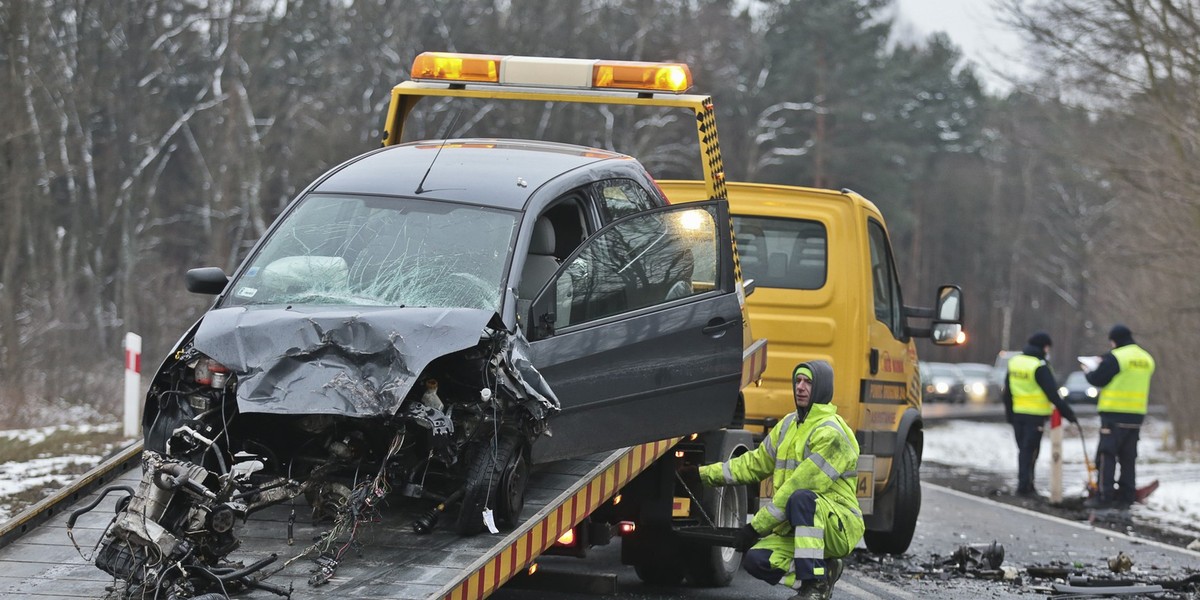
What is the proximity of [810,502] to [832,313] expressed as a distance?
133 inches

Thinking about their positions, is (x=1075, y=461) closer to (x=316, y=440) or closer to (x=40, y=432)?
(x=40, y=432)

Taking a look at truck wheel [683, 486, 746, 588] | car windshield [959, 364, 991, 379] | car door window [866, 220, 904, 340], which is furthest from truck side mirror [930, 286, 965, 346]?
car windshield [959, 364, 991, 379]

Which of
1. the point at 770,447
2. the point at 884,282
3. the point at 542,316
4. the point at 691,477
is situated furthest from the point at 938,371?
the point at 542,316

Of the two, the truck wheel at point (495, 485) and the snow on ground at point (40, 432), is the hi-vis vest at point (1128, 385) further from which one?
the truck wheel at point (495, 485)

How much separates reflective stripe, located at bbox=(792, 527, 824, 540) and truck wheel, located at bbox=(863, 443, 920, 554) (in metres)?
3.84

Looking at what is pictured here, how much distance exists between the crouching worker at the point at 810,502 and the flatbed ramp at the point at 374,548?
82 centimetres

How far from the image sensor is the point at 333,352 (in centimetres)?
597

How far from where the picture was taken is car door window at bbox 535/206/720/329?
7.04 m

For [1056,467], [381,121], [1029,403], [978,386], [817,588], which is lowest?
[978,386]

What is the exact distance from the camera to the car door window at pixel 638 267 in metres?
7.04

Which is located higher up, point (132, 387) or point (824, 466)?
point (824, 466)

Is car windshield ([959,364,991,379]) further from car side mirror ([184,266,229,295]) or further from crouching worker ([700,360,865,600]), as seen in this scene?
car side mirror ([184,266,229,295])

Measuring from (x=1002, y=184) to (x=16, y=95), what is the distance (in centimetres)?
6244

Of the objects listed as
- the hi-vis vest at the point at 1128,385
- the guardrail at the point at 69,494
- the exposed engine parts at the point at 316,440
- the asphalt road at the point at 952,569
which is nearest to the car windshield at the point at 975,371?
the hi-vis vest at the point at 1128,385
